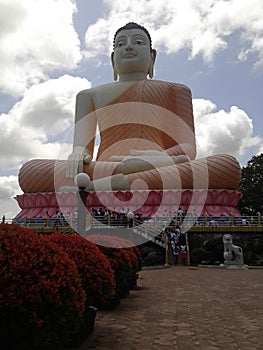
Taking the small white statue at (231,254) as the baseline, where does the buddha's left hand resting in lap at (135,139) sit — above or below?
above

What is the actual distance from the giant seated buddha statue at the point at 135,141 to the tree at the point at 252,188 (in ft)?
45.2

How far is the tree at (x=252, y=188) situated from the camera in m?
32.0

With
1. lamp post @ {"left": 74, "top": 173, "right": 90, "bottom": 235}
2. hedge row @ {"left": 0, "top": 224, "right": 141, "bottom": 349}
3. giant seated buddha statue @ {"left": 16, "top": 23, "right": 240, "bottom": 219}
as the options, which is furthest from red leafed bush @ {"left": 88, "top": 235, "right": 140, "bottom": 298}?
giant seated buddha statue @ {"left": 16, "top": 23, "right": 240, "bottom": 219}

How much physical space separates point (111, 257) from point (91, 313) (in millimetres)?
1317

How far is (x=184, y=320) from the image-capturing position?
4.96 m

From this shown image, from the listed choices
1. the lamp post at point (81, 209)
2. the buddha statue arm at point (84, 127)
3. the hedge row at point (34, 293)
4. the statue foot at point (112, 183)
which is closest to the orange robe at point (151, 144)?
the statue foot at point (112, 183)

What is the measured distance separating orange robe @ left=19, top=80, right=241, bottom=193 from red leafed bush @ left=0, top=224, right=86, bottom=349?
48.9 feet

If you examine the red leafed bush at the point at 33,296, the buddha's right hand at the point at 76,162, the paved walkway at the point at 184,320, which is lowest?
the paved walkway at the point at 184,320

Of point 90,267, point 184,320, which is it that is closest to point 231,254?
point 184,320

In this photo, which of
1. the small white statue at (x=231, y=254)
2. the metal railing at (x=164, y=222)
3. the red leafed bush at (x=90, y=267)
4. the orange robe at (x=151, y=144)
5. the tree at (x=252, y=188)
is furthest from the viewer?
the tree at (x=252, y=188)

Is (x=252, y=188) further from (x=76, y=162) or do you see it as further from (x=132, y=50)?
(x=76, y=162)

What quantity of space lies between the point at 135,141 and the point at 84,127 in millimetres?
2819

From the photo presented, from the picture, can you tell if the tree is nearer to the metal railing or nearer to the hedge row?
the metal railing

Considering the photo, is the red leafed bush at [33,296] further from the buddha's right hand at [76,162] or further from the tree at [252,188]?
the tree at [252,188]
